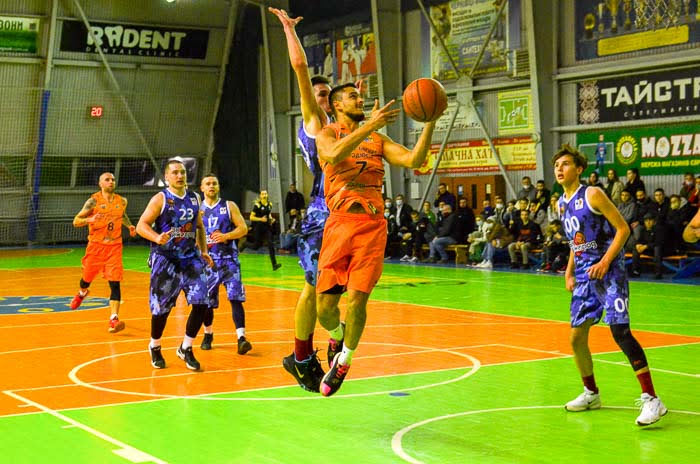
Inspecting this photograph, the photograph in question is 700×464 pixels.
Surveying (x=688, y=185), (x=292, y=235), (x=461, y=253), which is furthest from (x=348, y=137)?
(x=292, y=235)

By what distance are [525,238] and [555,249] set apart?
3.86ft

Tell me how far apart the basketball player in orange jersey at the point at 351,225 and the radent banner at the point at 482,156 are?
1982cm

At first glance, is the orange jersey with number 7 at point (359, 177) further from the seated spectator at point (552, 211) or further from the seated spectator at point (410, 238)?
the seated spectator at point (410, 238)

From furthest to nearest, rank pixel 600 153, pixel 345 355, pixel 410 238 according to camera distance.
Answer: pixel 410 238 → pixel 600 153 → pixel 345 355

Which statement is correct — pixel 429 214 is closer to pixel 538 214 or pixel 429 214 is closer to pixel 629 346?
pixel 538 214

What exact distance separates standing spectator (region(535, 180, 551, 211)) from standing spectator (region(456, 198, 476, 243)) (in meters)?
2.21

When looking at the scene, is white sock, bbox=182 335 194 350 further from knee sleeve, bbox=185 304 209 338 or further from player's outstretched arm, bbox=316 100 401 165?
player's outstretched arm, bbox=316 100 401 165

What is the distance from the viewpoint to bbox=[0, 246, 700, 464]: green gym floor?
6.79m

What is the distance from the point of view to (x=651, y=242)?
2091cm

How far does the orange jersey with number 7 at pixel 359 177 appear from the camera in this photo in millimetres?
7281

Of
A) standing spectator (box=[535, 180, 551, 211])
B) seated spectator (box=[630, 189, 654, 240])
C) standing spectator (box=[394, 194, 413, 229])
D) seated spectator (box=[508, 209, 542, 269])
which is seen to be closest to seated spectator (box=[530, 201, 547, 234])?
standing spectator (box=[535, 180, 551, 211])

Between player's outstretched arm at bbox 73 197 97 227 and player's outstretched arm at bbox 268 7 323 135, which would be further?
player's outstretched arm at bbox 73 197 97 227

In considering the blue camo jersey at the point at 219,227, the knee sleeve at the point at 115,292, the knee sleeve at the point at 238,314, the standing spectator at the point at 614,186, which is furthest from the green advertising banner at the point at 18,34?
the knee sleeve at the point at 238,314

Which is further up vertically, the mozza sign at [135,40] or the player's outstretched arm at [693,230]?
the mozza sign at [135,40]
